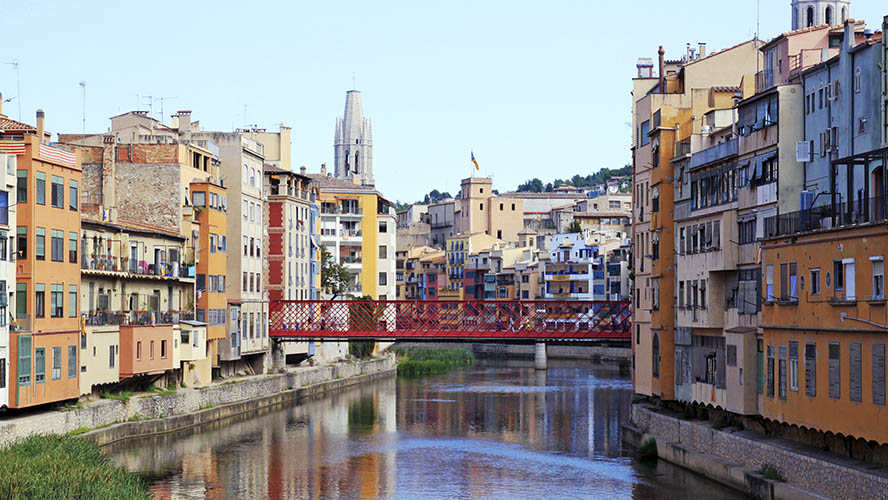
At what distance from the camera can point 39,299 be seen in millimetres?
48281

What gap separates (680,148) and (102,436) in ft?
79.2

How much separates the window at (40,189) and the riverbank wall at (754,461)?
23884 mm

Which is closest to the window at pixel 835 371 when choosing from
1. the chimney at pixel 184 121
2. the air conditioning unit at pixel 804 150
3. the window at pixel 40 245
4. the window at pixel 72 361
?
the air conditioning unit at pixel 804 150

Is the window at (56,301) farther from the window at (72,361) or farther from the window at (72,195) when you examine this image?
the window at (72,195)

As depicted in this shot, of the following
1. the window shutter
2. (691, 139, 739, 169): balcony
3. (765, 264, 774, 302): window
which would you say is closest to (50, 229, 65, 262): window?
(691, 139, 739, 169): balcony

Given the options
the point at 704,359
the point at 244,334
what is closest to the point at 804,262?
the point at 704,359

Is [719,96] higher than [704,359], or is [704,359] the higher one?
[719,96]

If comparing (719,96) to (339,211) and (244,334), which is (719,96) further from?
(339,211)

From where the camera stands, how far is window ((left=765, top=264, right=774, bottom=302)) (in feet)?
132

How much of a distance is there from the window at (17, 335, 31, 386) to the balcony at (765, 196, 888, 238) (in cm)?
2491

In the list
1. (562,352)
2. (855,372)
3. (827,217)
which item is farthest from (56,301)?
(562,352)

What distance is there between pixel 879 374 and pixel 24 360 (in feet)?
93.0

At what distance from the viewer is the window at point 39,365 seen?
47500mm

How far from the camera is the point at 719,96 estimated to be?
2080 inches
